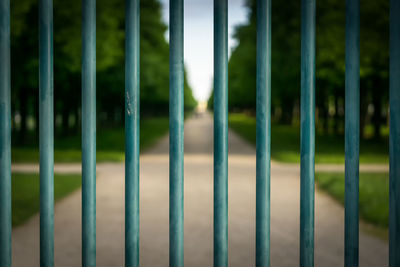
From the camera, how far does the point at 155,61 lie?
26.3 metres

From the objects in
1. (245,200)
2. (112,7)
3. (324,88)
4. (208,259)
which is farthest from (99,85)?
(208,259)

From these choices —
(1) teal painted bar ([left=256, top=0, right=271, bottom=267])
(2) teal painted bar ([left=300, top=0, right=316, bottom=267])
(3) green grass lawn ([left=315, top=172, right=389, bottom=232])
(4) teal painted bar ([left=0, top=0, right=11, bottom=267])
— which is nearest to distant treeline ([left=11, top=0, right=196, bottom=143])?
(3) green grass lawn ([left=315, top=172, right=389, bottom=232])

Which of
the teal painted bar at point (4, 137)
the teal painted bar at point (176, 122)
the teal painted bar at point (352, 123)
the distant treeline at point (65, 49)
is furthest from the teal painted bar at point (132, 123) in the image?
the distant treeline at point (65, 49)

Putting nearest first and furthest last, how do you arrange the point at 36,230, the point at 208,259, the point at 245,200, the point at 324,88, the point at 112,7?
1. the point at 208,259
2. the point at 36,230
3. the point at 245,200
4. the point at 112,7
5. the point at 324,88

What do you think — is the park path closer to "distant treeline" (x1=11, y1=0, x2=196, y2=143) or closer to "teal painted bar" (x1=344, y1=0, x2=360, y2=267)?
"teal painted bar" (x1=344, y1=0, x2=360, y2=267)

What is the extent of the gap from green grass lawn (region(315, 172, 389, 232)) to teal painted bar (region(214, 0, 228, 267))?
4635mm

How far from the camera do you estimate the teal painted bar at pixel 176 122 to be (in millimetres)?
1739

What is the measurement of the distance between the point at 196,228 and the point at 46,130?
3.94 m

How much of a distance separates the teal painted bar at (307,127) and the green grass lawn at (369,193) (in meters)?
4.47

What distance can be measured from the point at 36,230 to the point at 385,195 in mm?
5846

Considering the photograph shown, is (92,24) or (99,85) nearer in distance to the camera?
(92,24)

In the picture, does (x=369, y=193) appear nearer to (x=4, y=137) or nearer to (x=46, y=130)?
(x=46, y=130)

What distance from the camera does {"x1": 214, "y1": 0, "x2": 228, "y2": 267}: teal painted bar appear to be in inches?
68.7

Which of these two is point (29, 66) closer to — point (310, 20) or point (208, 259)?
point (208, 259)
